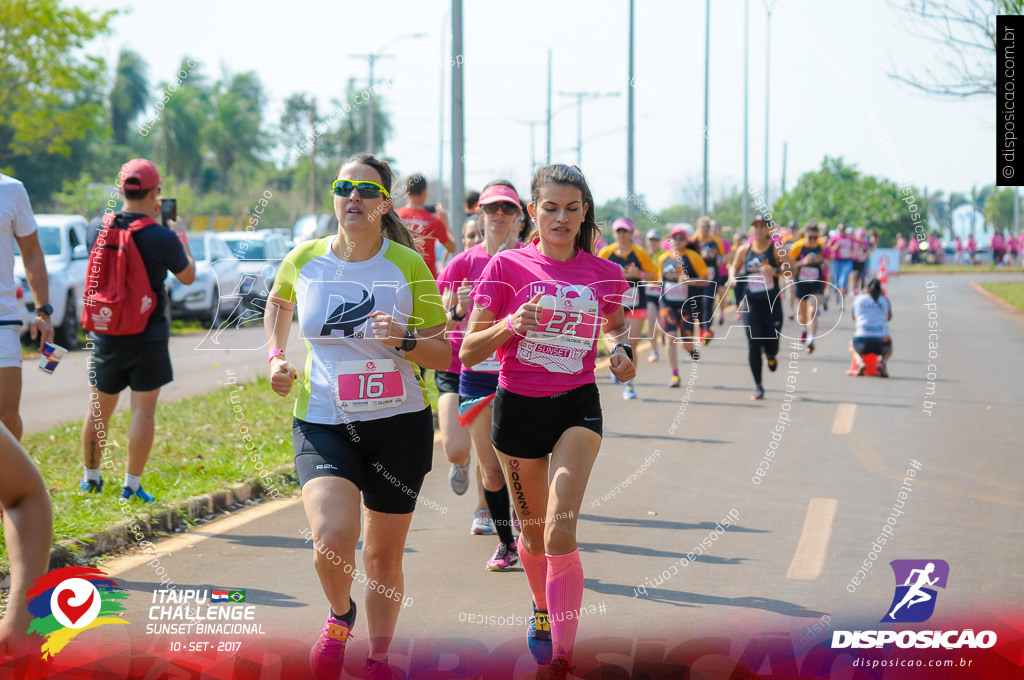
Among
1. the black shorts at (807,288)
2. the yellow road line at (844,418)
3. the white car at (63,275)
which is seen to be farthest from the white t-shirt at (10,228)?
the black shorts at (807,288)

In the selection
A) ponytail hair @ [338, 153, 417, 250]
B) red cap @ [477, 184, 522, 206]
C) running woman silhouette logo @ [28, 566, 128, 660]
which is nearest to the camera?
running woman silhouette logo @ [28, 566, 128, 660]

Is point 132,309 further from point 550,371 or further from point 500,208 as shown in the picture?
point 550,371

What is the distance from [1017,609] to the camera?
5.16 m

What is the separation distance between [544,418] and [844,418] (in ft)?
23.8

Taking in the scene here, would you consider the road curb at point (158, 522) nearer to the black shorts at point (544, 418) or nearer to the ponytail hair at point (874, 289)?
the black shorts at point (544, 418)

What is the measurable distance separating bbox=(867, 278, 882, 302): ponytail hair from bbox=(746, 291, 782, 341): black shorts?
1.76 meters

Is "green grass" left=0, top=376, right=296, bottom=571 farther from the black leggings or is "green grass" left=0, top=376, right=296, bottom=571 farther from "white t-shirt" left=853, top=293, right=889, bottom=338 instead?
"white t-shirt" left=853, top=293, right=889, bottom=338

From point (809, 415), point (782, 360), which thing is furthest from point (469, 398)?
point (782, 360)

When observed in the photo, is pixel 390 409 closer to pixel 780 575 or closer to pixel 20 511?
pixel 20 511

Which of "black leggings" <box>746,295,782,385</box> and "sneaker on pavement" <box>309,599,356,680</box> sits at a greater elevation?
"black leggings" <box>746,295,782,385</box>

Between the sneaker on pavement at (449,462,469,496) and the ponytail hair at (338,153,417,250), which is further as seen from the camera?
the sneaker on pavement at (449,462,469,496)

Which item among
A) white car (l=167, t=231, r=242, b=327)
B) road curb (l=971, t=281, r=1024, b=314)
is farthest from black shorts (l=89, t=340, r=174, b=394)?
road curb (l=971, t=281, r=1024, b=314)

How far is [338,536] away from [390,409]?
52 centimetres

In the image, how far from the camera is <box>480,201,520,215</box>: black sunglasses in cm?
615
